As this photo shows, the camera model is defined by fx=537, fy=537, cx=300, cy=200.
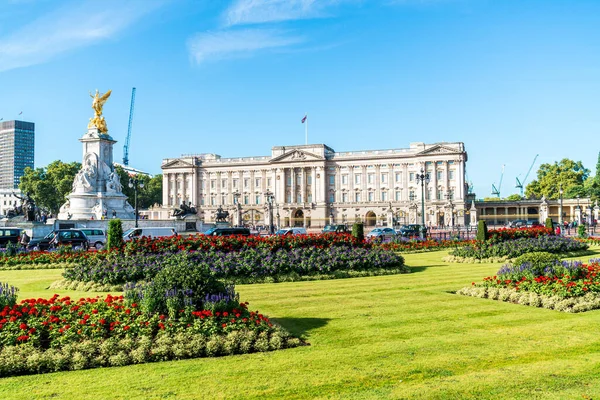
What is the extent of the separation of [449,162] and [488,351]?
9505cm

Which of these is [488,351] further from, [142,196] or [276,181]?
[142,196]

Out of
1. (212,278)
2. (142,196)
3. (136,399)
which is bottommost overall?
(136,399)

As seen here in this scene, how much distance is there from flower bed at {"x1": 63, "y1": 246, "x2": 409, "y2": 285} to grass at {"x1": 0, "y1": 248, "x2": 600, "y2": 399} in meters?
4.69

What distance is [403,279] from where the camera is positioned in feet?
56.5

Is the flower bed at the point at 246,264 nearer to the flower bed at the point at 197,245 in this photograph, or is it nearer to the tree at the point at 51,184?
the flower bed at the point at 197,245

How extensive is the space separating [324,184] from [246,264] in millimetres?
92492

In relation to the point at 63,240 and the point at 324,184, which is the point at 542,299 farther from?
the point at 324,184

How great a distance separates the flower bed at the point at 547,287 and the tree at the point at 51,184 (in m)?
85.5

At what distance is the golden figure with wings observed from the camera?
4812cm

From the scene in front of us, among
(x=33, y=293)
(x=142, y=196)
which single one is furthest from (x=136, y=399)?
(x=142, y=196)

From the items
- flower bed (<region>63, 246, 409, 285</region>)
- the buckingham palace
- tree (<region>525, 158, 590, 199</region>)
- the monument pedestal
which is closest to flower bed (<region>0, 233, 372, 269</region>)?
flower bed (<region>63, 246, 409, 285</region>)

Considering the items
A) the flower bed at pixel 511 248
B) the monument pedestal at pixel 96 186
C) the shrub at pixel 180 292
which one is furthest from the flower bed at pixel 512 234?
the monument pedestal at pixel 96 186

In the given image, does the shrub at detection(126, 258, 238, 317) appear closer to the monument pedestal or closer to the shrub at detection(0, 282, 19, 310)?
the shrub at detection(0, 282, 19, 310)

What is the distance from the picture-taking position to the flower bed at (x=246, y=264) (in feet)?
51.9
